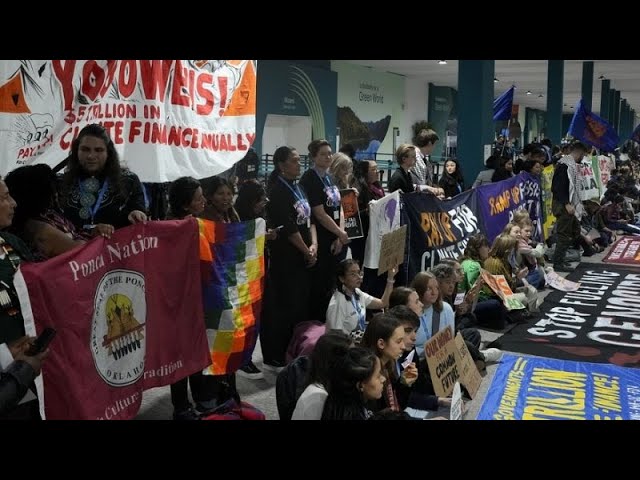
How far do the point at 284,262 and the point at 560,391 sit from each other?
84.4 inches

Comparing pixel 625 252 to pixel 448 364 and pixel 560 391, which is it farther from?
pixel 448 364

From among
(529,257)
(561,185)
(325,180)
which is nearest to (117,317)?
(325,180)

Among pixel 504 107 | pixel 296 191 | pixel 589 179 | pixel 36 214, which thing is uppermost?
pixel 504 107

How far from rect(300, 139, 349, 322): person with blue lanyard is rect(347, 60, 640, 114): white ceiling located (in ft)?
52.2

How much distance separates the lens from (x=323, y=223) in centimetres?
543

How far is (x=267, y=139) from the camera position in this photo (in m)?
17.0

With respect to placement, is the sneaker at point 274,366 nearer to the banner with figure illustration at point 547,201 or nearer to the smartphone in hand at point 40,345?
the smartphone in hand at point 40,345

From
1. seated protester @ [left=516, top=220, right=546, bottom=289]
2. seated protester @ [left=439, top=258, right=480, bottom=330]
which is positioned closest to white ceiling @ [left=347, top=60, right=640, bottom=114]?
seated protester @ [left=516, top=220, right=546, bottom=289]

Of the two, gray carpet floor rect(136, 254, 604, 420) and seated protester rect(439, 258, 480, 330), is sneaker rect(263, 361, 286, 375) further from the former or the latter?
seated protester rect(439, 258, 480, 330)

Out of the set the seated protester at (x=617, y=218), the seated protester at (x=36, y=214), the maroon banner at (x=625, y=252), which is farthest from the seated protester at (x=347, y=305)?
the seated protester at (x=617, y=218)

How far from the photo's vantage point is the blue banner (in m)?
4.34

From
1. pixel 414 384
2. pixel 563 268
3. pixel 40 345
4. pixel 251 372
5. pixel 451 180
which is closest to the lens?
pixel 40 345
